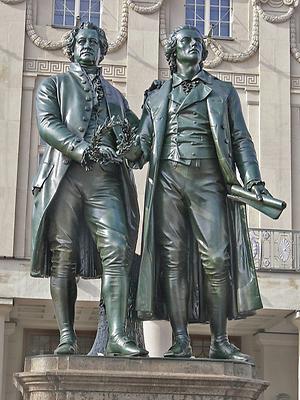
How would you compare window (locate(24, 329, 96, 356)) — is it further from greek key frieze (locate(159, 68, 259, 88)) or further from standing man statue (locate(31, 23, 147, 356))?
standing man statue (locate(31, 23, 147, 356))

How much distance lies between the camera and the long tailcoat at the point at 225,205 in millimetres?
7059

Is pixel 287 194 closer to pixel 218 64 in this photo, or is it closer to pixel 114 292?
pixel 218 64

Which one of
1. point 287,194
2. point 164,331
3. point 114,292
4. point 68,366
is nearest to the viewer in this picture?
point 68,366

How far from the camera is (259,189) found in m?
7.11

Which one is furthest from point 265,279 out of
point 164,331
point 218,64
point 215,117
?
point 215,117

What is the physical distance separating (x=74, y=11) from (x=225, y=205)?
1892cm

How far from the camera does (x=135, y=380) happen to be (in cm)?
639

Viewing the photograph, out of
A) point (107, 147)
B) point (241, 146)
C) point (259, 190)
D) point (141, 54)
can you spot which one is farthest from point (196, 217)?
point (141, 54)

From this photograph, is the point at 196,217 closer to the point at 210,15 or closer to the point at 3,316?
the point at 3,316

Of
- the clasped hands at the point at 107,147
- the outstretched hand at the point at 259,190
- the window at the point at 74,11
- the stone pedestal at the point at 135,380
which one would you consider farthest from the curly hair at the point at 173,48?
the window at the point at 74,11

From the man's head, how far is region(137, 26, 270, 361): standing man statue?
2.14 ft

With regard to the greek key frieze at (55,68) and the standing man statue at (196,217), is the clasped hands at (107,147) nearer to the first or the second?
the standing man statue at (196,217)

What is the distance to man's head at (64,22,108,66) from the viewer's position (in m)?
7.63

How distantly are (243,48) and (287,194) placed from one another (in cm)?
413
